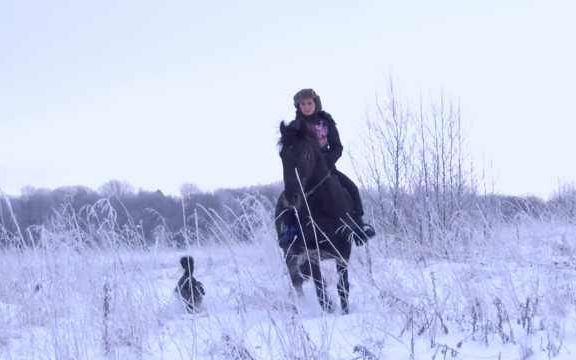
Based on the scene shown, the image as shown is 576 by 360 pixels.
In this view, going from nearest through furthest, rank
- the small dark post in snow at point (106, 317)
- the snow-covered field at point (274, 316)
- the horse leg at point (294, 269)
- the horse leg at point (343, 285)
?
the snow-covered field at point (274, 316) → the small dark post in snow at point (106, 317) → the horse leg at point (343, 285) → the horse leg at point (294, 269)

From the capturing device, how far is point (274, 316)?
11.7ft

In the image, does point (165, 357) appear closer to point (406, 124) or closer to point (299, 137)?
point (299, 137)

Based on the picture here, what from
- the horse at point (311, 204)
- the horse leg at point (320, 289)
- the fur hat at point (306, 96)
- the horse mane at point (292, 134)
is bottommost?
the horse leg at point (320, 289)

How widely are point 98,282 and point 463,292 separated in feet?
7.42

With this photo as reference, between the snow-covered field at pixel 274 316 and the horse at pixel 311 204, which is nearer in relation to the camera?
the snow-covered field at pixel 274 316

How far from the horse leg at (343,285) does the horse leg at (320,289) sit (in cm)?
8

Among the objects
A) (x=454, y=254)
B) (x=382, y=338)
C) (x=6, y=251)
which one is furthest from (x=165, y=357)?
(x=6, y=251)

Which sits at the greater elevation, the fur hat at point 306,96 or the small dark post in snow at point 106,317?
the fur hat at point 306,96

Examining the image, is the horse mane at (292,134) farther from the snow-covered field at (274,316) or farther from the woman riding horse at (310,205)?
the snow-covered field at (274,316)

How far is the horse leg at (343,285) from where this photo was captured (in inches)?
167

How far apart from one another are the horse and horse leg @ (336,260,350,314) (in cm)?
1

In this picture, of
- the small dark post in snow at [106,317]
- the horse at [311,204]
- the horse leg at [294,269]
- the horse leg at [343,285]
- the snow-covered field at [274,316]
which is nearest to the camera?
the snow-covered field at [274,316]

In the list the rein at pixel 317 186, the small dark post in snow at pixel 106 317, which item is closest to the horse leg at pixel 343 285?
the rein at pixel 317 186

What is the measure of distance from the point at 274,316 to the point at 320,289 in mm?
884
